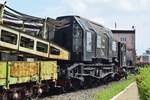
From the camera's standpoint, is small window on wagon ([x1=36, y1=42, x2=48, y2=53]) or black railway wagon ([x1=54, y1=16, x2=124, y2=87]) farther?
black railway wagon ([x1=54, y1=16, x2=124, y2=87])

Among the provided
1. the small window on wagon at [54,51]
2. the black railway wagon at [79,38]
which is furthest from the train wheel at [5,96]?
the black railway wagon at [79,38]

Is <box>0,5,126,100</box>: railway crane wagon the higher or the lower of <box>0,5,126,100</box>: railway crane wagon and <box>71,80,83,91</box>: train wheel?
the higher

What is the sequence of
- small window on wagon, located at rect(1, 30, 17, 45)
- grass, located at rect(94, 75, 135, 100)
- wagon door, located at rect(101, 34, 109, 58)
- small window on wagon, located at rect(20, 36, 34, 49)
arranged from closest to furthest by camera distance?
1. small window on wagon, located at rect(1, 30, 17, 45)
2. small window on wagon, located at rect(20, 36, 34, 49)
3. grass, located at rect(94, 75, 135, 100)
4. wagon door, located at rect(101, 34, 109, 58)

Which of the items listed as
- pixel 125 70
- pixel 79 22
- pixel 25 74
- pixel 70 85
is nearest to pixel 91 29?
pixel 79 22

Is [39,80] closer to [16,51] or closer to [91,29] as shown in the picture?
[16,51]

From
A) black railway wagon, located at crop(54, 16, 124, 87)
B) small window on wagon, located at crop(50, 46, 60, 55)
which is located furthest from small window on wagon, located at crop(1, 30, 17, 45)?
black railway wagon, located at crop(54, 16, 124, 87)

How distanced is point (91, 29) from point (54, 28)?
2559mm

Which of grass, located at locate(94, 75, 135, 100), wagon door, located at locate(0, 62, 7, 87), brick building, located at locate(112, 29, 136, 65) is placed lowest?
grass, located at locate(94, 75, 135, 100)

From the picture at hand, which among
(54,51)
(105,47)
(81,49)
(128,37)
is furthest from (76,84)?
(128,37)

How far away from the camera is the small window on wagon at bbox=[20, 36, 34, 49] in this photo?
16.4 metres

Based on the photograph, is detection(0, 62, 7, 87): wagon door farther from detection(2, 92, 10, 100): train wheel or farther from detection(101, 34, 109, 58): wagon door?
detection(101, 34, 109, 58): wagon door

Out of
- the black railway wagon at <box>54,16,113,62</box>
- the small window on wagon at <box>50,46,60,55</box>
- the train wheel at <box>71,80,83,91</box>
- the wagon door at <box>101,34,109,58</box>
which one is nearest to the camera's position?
the small window on wagon at <box>50,46,60,55</box>

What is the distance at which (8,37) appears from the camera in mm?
15320

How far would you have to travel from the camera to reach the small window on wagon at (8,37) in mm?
14966
